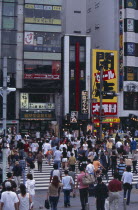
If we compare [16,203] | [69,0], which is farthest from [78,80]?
[16,203]

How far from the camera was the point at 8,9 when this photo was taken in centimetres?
5300

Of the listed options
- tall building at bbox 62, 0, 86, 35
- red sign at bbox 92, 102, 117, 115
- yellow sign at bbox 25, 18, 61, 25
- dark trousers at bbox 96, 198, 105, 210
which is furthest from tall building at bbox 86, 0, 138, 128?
dark trousers at bbox 96, 198, 105, 210

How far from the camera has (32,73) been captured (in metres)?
53.2

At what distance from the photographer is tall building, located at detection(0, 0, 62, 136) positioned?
174 ft

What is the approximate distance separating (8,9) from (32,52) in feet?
19.0

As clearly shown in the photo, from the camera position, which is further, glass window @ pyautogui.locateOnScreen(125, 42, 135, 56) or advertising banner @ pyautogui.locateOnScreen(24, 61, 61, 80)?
glass window @ pyautogui.locateOnScreen(125, 42, 135, 56)

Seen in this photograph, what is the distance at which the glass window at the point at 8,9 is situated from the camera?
52.8 meters

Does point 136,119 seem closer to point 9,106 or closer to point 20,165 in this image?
point 9,106

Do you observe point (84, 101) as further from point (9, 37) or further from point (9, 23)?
point (9, 23)

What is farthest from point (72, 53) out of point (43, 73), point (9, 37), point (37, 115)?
point (37, 115)

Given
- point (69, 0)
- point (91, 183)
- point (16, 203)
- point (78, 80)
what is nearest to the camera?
point (16, 203)

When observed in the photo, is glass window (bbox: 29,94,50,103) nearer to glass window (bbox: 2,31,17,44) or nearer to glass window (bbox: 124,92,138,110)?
glass window (bbox: 2,31,17,44)

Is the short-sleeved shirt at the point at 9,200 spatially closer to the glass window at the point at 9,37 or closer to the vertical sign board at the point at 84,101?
the glass window at the point at 9,37

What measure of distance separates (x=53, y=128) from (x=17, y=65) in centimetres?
875
